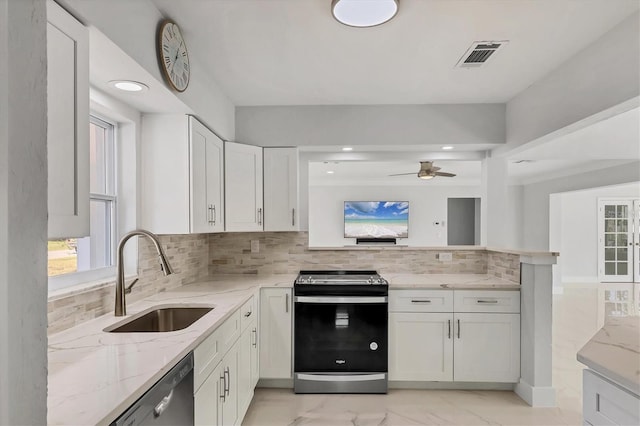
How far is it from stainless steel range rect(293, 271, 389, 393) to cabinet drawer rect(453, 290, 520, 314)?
2.00ft

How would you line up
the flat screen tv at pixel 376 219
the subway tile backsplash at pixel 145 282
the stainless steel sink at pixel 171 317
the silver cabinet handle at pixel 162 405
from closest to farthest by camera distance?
the silver cabinet handle at pixel 162 405, the subway tile backsplash at pixel 145 282, the stainless steel sink at pixel 171 317, the flat screen tv at pixel 376 219

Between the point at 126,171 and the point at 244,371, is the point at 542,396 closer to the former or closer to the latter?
the point at 244,371

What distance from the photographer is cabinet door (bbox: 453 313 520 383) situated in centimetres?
294

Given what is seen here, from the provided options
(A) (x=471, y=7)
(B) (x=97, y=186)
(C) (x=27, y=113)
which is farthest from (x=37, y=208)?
(A) (x=471, y=7)

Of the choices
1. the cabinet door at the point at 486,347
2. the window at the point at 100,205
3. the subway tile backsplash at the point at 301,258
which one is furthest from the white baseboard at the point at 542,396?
the window at the point at 100,205

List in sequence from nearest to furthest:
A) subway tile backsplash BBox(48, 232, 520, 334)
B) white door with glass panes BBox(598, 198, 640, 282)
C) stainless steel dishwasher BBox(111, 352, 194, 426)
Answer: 1. stainless steel dishwasher BBox(111, 352, 194, 426)
2. subway tile backsplash BBox(48, 232, 520, 334)
3. white door with glass panes BBox(598, 198, 640, 282)

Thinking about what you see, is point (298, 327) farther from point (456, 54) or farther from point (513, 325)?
point (456, 54)

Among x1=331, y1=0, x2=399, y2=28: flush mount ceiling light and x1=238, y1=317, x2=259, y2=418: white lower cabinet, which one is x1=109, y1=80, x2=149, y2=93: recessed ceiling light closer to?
x1=331, y1=0, x2=399, y2=28: flush mount ceiling light

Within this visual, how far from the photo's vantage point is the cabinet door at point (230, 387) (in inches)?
77.4

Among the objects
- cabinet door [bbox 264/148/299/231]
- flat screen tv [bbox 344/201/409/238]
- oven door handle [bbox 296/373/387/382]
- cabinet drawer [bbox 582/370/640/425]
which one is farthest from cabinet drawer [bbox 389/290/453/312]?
flat screen tv [bbox 344/201/409/238]

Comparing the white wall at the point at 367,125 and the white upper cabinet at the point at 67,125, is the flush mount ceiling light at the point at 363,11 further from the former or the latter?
the white wall at the point at 367,125

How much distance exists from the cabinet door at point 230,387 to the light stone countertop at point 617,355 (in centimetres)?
163

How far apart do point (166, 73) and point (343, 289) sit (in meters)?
1.95

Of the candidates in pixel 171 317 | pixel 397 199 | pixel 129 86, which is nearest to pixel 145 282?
pixel 171 317
